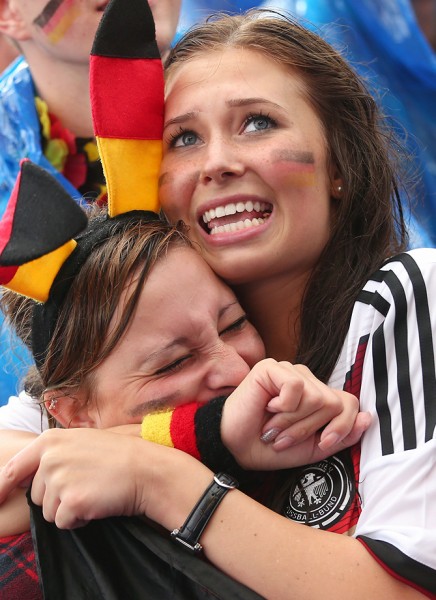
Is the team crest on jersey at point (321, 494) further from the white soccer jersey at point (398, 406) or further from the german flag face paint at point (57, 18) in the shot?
the german flag face paint at point (57, 18)

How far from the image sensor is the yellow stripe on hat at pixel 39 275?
1.73 m

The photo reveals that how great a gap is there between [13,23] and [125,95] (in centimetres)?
140

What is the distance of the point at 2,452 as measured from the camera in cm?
188

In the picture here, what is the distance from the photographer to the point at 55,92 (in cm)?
310

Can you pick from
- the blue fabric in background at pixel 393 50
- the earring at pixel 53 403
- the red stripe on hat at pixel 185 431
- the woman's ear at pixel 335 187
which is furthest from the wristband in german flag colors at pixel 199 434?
the blue fabric in background at pixel 393 50

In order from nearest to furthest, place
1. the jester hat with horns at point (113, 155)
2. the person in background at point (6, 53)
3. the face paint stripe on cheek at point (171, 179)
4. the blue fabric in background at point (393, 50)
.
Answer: the jester hat with horns at point (113, 155) → the face paint stripe on cheek at point (171, 179) → the blue fabric in background at point (393, 50) → the person in background at point (6, 53)

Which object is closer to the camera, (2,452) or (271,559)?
(271,559)

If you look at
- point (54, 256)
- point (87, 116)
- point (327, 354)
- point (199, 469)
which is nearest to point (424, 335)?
point (327, 354)

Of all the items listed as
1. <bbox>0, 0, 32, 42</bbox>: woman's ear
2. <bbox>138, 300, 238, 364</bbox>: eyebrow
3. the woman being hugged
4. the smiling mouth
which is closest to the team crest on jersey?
the woman being hugged

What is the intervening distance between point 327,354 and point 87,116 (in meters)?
1.64

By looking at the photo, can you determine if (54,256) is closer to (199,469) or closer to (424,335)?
(199,469)

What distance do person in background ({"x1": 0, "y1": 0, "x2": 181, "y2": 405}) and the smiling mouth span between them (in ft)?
3.49

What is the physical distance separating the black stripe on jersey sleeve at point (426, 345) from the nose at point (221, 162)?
43cm

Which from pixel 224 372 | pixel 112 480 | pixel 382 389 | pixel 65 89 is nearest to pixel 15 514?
pixel 112 480
